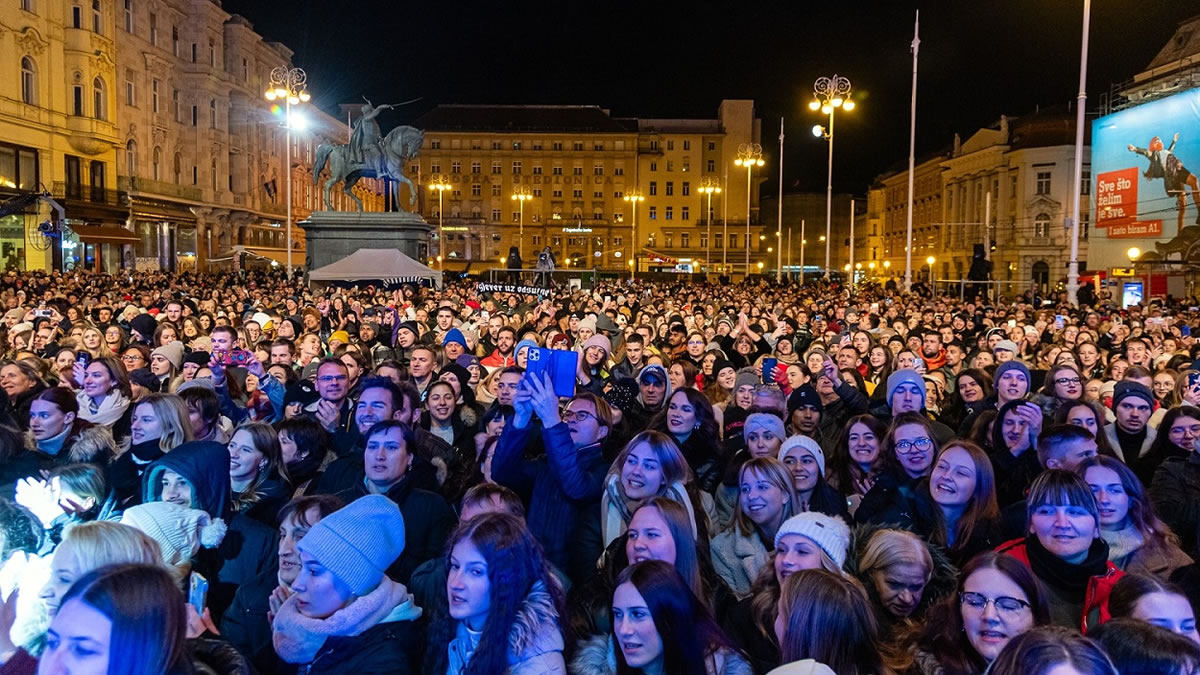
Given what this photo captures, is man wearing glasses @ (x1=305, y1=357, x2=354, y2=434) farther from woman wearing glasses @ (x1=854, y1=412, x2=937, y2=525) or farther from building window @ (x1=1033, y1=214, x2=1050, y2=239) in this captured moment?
building window @ (x1=1033, y1=214, x2=1050, y2=239)

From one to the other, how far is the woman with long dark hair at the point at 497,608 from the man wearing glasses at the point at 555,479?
1.45 m

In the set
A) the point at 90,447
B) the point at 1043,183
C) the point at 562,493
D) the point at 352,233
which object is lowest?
the point at 562,493

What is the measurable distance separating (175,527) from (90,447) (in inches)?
87.6

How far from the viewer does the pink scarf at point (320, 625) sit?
3527 millimetres

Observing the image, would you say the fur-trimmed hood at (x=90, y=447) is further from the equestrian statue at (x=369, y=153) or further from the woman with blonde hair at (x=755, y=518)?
the equestrian statue at (x=369, y=153)

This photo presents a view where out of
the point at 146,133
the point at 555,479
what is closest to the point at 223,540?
the point at 555,479

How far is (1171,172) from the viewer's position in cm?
4006

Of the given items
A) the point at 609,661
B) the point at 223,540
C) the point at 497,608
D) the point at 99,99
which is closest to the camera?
the point at 497,608

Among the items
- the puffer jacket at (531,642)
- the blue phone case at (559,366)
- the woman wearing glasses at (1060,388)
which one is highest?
the blue phone case at (559,366)

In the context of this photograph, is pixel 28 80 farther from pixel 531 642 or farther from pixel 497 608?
pixel 531 642

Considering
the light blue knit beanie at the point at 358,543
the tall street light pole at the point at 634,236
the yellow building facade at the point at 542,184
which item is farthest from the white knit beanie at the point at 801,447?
the yellow building facade at the point at 542,184

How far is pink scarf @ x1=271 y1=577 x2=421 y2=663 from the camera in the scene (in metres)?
3.53

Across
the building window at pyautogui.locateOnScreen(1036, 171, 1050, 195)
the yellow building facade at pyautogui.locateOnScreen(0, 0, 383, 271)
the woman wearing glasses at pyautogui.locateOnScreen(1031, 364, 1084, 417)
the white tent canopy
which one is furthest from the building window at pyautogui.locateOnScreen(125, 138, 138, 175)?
the building window at pyautogui.locateOnScreen(1036, 171, 1050, 195)

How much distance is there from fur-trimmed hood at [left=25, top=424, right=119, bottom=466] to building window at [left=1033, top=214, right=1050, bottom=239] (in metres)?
74.5
